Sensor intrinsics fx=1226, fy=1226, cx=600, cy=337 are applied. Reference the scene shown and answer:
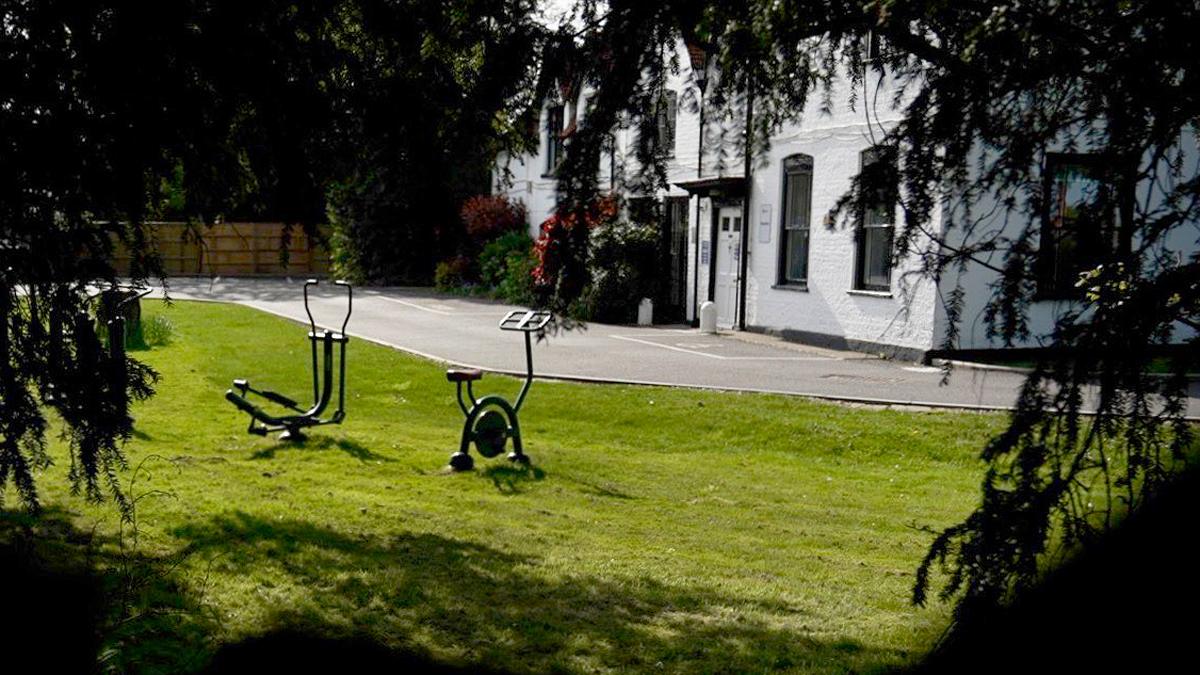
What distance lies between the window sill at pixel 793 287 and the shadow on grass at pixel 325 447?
11054 millimetres

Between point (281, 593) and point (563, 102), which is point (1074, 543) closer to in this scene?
point (563, 102)

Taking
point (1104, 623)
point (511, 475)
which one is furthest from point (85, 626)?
point (511, 475)

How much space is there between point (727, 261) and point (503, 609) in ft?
57.6

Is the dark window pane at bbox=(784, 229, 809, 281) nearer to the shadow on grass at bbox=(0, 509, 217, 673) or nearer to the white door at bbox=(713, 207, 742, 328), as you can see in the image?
the white door at bbox=(713, 207, 742, 328)

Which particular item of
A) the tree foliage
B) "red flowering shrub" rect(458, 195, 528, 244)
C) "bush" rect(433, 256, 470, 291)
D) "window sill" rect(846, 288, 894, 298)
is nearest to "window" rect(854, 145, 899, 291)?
the tree foliage

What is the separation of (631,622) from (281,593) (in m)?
1.78

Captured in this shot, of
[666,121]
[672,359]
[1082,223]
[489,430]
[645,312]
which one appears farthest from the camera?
[645,312]

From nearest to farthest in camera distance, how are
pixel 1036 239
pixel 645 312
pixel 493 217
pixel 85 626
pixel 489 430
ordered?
1. pixel 85 626
2. pixel 1036 239
3. pixel 489 430
4. pixel 645 312
5. pixel 493 217

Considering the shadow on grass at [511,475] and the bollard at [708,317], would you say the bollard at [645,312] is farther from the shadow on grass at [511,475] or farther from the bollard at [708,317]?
the shadow on grass at [511,475]

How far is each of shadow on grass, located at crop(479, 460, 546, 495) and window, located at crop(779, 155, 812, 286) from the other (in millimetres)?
11397

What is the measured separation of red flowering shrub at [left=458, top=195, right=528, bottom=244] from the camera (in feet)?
109

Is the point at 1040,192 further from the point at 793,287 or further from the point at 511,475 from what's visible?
the point at 793,287

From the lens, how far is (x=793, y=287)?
2083 centimetres

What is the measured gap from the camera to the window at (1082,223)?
3672mm
